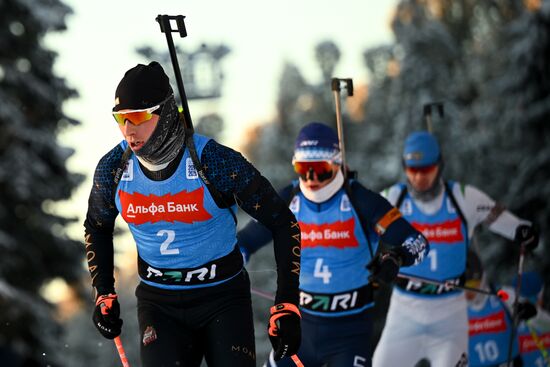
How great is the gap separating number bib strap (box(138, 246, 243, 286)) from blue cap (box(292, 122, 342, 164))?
7.75ft

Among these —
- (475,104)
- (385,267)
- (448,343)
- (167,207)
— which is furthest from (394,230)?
(475,104)

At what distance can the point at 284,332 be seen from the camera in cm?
518

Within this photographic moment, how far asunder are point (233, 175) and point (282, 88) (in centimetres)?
4574

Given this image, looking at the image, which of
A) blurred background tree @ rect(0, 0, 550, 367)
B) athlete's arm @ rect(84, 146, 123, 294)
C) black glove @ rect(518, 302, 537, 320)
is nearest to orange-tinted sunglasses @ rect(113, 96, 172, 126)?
athlete's arm @ rect(84, 146, 123, 294)

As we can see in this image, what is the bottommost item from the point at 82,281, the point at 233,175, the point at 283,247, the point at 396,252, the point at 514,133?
the point at 82,281

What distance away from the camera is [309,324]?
738cm

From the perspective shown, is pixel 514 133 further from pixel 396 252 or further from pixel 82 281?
pixel 396 252

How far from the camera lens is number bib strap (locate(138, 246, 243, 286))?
5449 millimetres

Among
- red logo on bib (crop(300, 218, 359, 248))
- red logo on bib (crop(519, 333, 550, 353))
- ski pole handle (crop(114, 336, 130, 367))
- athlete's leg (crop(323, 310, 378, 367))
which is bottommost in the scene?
red logo on bib (crop(519, 333, 550, 353))

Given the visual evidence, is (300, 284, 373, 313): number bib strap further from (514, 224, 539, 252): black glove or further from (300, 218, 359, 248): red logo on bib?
(514, 224, 539, 252): black glove

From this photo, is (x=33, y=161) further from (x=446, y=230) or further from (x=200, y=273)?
(x=200, y=273)

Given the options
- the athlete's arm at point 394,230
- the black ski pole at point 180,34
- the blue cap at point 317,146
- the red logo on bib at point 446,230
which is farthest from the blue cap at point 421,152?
the black ski pole at point 180,34

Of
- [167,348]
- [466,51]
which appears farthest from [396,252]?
[466,51]

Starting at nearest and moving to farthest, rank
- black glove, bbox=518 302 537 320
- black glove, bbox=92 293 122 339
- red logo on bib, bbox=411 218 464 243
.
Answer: black glove, bbox=92 293 122 339 < red logo on bib, bbox=411 218 464 243 < black glove, bbox=518 302 537 320
